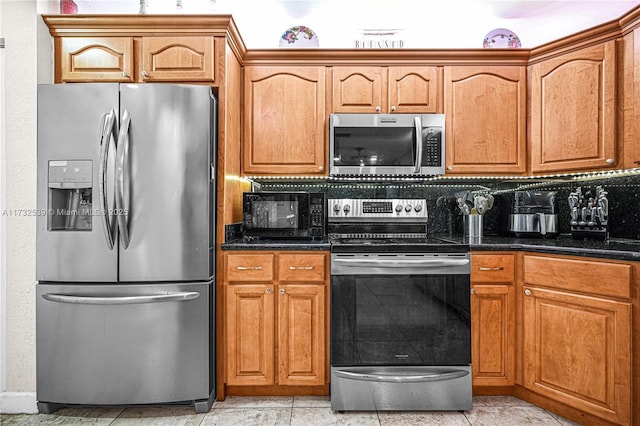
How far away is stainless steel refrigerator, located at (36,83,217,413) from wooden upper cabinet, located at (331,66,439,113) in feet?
3.45

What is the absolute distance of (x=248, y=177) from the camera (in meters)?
2.64

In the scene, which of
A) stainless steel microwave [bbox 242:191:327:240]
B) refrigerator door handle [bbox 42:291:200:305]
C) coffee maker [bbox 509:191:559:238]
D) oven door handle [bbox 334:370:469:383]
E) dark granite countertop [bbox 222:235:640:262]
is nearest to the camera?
dark granite countertop [bbox 222:235:640:262]

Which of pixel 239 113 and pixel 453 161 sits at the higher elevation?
pixel 239 113

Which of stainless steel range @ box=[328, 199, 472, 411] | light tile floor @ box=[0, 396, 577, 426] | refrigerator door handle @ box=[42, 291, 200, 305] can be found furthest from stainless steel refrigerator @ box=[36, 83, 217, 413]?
stainless steel range @ box=[328, 199, 472, 411]

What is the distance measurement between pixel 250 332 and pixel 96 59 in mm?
1825

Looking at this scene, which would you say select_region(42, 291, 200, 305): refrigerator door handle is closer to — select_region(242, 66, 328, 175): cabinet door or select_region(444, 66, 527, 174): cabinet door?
select_region(242, 66, 328, 175): cabinet door

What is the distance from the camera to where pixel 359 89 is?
99.3 inches

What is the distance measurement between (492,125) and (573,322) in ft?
4.30

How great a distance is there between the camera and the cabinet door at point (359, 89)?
2.52 meters

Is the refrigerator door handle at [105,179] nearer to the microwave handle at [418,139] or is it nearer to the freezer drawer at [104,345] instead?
the freezer drawer at [104,345]

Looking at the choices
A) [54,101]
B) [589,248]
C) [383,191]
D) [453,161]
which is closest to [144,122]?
[54,101]

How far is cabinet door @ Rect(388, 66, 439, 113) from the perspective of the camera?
99.0 inches

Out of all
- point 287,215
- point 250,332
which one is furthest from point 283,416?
point 287,215

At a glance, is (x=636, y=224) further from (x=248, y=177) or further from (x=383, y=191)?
(x=248, y=177)
